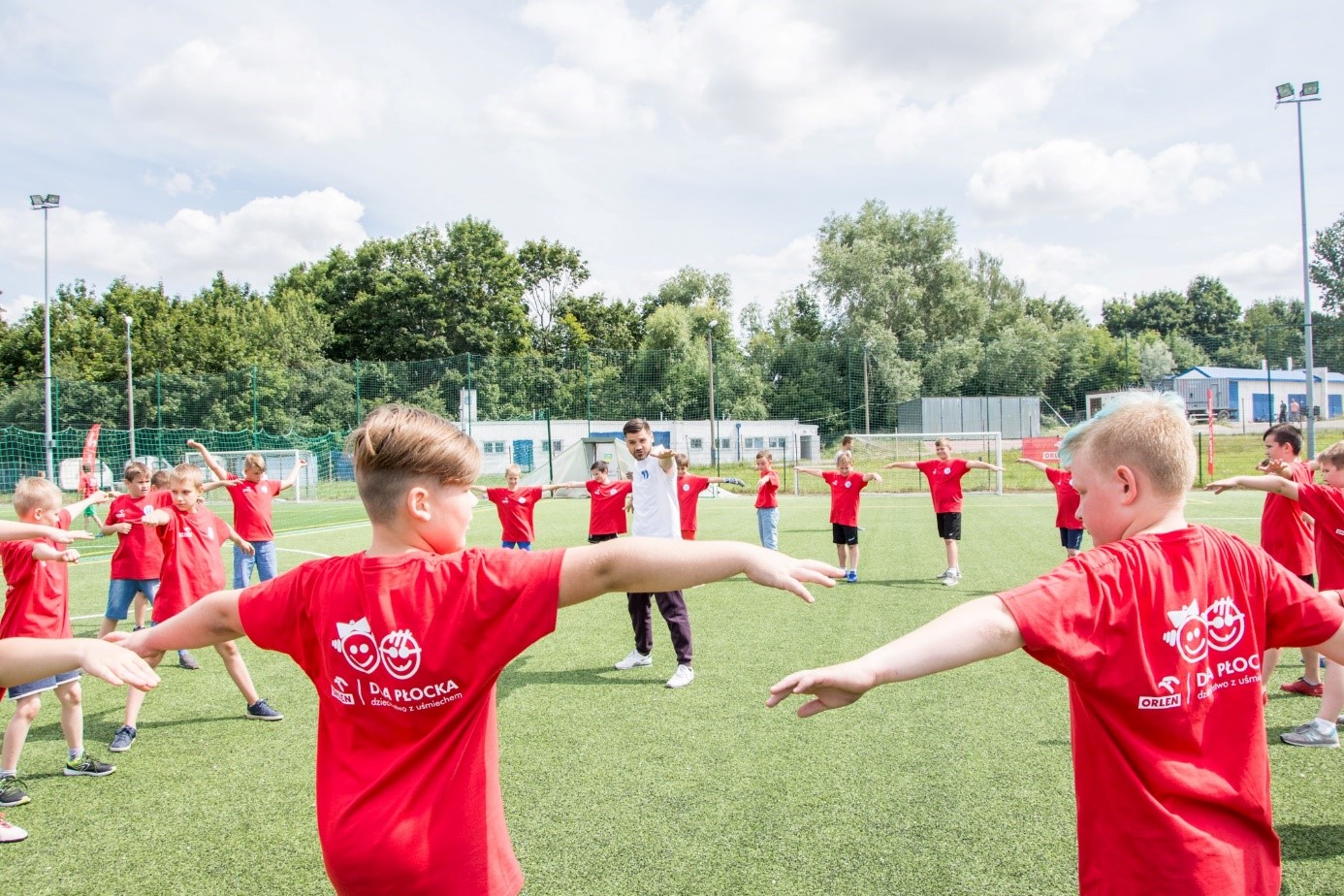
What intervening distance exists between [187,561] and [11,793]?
2.24 meters

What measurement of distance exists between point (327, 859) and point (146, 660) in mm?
727

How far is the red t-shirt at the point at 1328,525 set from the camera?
5.18 meters

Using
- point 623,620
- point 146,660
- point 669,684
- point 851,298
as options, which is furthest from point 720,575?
point 851,298

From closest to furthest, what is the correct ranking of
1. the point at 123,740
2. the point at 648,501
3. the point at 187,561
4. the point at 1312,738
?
1. the point at 1312,738
2. the point at 123,740
3. the point at 187,561
4. the point at 648,501

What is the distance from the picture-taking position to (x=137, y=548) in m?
7.59

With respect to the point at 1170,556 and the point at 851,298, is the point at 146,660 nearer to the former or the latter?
the point at 1170,556

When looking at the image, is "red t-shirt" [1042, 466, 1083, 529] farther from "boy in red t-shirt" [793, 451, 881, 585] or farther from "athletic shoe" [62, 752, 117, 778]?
"athletic shoe" [62, 752, 117, 778]

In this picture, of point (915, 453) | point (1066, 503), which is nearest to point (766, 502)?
point (1066, 503)

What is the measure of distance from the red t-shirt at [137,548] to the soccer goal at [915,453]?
81.9 ft

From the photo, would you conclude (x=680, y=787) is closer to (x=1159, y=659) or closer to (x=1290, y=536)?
(x=1159, y=659)

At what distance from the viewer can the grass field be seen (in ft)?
13.3

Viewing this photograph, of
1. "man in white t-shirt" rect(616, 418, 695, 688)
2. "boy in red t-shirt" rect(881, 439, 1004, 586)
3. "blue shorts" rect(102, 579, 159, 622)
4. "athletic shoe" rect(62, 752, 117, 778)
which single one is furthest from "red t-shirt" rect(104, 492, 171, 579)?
"boy in red t-shirt" rect(881, 439, 1004, 586)

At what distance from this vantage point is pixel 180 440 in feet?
111

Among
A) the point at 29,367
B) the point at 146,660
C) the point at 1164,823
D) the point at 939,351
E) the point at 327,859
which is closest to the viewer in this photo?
the point at 1164,823
